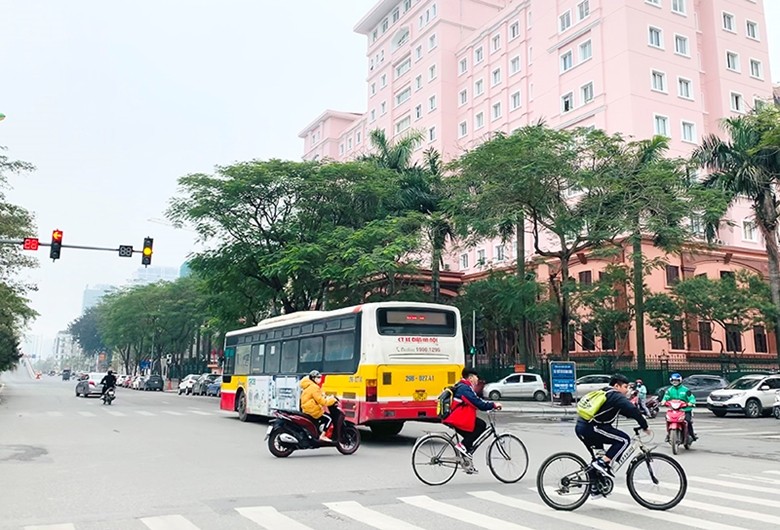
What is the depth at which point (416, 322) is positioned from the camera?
1559 cm

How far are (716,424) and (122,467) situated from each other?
1973cm

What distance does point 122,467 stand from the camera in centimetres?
1107

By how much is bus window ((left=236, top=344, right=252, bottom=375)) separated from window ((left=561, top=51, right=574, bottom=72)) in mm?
34817

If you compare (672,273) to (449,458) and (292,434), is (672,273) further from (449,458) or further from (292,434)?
(449,458)

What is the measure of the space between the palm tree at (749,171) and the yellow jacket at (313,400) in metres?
27.4

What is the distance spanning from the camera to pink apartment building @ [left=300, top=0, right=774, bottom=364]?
43.3 meters

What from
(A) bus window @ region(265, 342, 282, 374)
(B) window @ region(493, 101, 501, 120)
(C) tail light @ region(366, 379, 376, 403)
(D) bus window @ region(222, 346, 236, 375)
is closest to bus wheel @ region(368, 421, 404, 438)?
(C) tail light @ region(366, 379, 376, 403)

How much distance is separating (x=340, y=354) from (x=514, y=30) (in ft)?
152

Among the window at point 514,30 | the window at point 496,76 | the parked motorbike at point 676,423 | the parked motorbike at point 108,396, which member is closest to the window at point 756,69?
the window at point 514,30

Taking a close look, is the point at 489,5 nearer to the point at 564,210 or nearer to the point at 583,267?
the point at 583,267

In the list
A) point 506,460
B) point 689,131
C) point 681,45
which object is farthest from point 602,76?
point 506,460

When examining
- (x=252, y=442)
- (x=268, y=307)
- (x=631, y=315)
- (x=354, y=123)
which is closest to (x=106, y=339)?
(x=354, y=123)

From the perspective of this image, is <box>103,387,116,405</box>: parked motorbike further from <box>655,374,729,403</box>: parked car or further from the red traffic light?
<box>655,374,729,403</box>: parked car

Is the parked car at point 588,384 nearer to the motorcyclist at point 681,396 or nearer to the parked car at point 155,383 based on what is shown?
the motorcyclist at point 681,396
